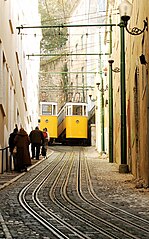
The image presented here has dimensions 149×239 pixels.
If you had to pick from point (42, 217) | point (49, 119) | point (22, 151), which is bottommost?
point (42, 217)

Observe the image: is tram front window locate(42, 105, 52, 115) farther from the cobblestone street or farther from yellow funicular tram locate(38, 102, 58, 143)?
the cobblestone street

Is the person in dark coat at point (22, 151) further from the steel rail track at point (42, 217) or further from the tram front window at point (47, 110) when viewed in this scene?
the tram front window at point (47, 110)

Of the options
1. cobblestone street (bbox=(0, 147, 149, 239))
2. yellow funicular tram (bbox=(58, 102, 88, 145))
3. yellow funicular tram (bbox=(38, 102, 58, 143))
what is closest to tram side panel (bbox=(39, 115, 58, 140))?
yellow funicular tram (bbox=(38, 102, 58, 143))

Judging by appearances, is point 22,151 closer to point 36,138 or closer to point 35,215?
point 36,138

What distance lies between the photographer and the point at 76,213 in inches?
323

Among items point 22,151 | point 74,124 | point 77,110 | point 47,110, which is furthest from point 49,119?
point 22,151

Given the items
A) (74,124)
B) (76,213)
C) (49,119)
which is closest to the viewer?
(76,213)

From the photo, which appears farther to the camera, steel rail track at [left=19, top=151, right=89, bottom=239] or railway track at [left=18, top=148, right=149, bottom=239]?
railway track at [left=18, top=148, right=149, bottom=239]

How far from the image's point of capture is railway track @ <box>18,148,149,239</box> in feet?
21.3

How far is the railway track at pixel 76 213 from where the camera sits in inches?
256

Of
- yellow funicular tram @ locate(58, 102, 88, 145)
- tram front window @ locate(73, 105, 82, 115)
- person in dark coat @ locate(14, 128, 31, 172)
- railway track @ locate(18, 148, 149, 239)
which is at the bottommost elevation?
railway track @ locate(18, 148, 149, 239)

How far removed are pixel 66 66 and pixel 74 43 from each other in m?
2.90

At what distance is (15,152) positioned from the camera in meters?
17.9

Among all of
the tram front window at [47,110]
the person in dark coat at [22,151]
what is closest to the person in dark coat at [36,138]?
the person in dark coat at [22,151]
